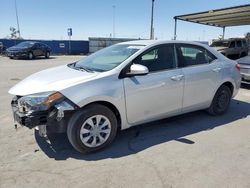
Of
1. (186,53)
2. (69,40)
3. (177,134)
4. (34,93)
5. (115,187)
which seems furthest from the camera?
(69,40)


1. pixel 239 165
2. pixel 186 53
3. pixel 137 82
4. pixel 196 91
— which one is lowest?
pixel 239 165

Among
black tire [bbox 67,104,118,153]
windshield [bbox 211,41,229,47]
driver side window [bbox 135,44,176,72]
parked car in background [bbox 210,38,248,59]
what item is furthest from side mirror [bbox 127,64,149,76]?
windshield [bbox 211,41,229,47]

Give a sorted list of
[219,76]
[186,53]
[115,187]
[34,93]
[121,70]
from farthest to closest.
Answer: [219,76] → [186,53] → [121,70] → [34,93] → [115,187]

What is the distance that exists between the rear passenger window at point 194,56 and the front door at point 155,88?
9.1 inches

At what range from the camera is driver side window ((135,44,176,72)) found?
165 inches

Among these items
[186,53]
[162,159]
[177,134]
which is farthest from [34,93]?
[186,53]

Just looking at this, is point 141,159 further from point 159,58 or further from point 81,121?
point 159,58

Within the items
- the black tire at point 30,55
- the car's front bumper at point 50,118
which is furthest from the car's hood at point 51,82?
the black tire at point 30,55

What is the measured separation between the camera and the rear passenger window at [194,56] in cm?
469

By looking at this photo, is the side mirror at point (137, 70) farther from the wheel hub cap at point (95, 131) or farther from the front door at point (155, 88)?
the wheel hub cap at point (95, 131)

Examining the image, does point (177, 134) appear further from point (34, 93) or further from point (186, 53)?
point (34, 93)

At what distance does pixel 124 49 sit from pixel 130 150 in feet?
5.90

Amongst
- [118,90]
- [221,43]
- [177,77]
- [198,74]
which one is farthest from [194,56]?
[221,43]

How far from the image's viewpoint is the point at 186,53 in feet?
15.6
